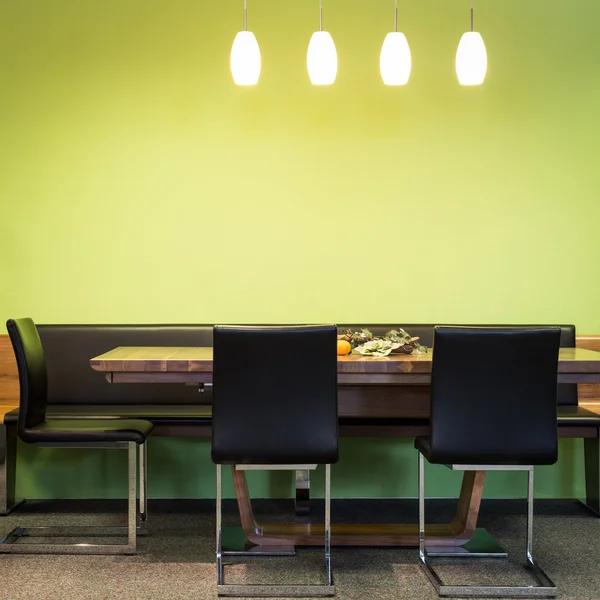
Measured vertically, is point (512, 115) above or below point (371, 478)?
above

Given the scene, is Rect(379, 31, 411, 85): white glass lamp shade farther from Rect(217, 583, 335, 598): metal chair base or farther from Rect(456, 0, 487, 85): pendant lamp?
Rect(217, 583, 335, 598): metal chair base

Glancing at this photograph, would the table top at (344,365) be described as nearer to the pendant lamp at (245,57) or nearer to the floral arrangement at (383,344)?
the floral arrangement at (383,344)

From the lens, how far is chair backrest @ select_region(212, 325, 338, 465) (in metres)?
2.64

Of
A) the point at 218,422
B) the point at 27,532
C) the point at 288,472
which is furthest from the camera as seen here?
the point at 288,472

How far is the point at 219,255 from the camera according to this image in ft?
13.2

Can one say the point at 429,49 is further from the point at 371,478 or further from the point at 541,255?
the point at 371,478

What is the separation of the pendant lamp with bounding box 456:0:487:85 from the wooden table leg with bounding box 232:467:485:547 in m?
1.58

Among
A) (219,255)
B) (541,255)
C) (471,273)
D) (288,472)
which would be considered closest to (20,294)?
(219,255)

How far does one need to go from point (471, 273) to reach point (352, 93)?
1128mm

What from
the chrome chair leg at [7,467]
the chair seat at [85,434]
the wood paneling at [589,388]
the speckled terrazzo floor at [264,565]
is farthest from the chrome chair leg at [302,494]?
the wood paneling at [589,388]

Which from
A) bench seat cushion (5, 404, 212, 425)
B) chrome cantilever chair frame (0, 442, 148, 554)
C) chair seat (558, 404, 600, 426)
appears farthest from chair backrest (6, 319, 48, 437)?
chair seat (558, 404, 600, 426)

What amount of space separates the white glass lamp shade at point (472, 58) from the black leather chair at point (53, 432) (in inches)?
76.4

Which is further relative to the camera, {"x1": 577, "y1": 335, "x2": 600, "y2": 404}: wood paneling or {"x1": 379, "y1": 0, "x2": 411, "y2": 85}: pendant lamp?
{"x1": 577, "y1": 335, "x2": 600, "y2": 404}: wood paneling

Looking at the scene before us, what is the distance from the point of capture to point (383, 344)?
3.06 m
